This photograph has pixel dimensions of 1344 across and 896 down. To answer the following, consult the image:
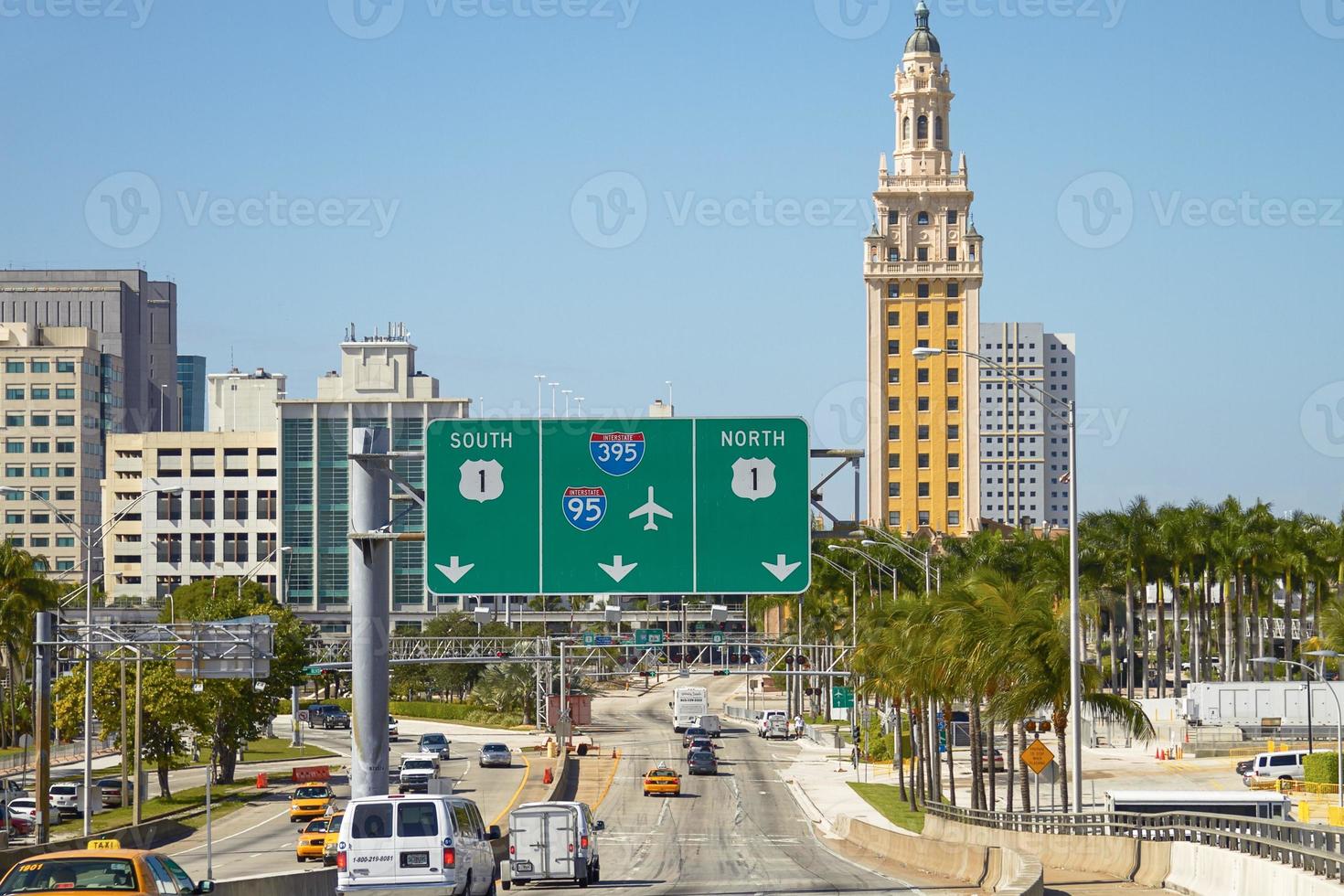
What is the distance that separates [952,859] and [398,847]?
66.5 ft

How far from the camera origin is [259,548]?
627 feet

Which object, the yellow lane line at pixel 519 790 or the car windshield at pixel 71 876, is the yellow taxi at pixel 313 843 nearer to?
the yellow lane line at pixel 519 790

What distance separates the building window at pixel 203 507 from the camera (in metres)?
192

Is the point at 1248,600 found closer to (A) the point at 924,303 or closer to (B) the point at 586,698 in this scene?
(A) the point at 924,303

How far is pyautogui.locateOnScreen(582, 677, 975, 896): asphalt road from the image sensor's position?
4197cm

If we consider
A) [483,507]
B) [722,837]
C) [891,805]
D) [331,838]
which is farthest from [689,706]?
[483,507]

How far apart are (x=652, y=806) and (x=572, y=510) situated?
47765mm

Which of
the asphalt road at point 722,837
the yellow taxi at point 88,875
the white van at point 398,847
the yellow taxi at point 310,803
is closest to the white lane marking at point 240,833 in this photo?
the yellow taxi at point 310,803

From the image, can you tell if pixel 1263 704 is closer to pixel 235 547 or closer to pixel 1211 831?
pixel 1211 831

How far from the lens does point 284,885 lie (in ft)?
98.3

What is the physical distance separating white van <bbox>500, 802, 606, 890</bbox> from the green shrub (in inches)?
1642

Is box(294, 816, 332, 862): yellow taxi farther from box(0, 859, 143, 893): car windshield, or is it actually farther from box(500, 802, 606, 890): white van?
box(0, 859, 143, 893): car windshield

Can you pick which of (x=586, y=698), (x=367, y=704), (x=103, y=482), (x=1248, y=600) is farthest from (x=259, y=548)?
(x=367, y=704)

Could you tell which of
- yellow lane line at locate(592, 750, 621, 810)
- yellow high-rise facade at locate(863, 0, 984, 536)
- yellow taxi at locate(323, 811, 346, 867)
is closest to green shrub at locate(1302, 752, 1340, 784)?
yellow lane line at locate(592, 750, 621, 810)
